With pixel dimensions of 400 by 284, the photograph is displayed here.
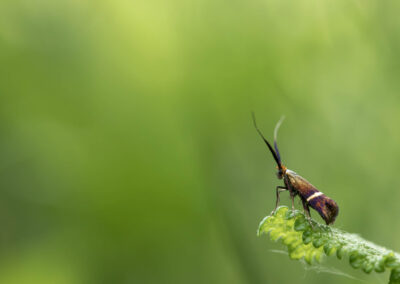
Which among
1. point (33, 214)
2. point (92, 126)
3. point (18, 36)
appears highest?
point (18, 36)

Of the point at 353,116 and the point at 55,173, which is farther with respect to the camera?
the point at 353,116

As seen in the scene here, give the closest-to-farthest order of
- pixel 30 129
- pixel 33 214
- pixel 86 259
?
pixel 86 259 < pixel 33 214 < pixel 30 129

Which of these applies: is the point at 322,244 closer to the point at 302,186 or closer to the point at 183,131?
the point at 302,186

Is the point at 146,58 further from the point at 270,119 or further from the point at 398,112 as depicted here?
the point at 398,112

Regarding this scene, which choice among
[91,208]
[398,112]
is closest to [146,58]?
[91,208]

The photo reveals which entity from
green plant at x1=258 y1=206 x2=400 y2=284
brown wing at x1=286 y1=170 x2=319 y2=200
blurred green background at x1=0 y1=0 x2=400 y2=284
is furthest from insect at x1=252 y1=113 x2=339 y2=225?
blurred green background at x1=0 y1=0 x2=400 y2=284

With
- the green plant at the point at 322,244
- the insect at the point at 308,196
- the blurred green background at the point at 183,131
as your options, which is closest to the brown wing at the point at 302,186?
the insect at the point at 308,196

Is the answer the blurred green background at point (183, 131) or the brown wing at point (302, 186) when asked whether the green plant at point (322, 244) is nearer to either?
the brown wing at point (302, 186)

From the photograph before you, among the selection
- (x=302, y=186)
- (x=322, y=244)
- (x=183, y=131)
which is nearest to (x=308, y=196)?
(x=302, y=186)

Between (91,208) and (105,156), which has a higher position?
(105,156)
